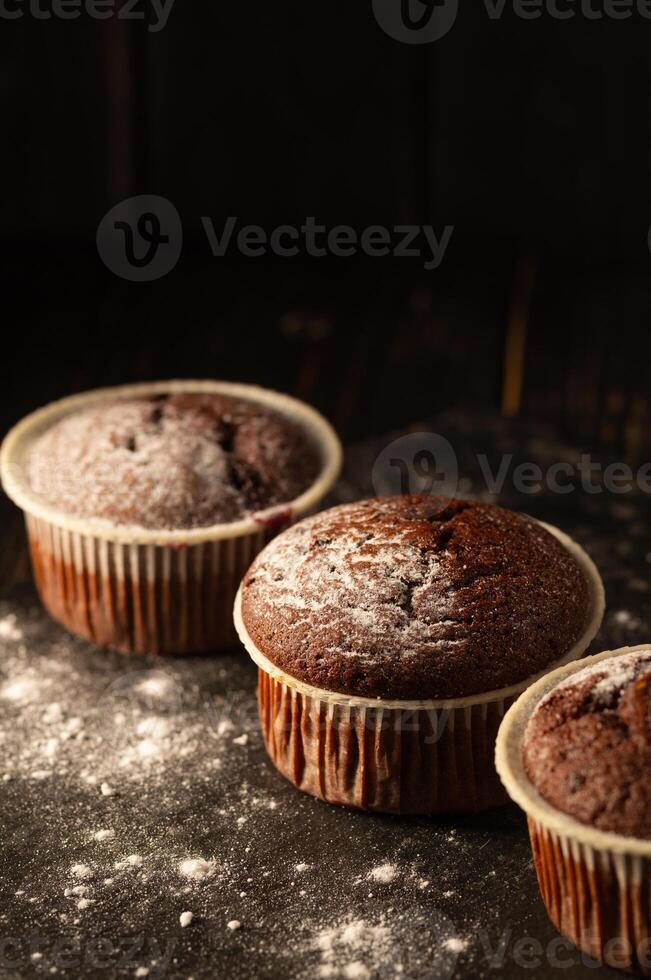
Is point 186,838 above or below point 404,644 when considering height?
below

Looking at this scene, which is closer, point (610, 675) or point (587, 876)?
point (587, 876)

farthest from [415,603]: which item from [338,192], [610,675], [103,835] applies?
[338,192]

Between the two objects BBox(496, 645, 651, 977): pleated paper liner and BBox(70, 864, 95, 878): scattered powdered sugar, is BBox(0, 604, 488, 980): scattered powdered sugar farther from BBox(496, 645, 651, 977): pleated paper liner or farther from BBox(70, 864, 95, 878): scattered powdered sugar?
BBox(496, 645, 651, 977): pleated paper liner

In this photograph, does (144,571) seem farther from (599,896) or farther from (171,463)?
(599,896)

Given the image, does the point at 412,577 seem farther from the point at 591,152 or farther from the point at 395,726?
the point at 591,152

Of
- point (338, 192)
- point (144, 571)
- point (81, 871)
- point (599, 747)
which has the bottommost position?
point (81, 871)

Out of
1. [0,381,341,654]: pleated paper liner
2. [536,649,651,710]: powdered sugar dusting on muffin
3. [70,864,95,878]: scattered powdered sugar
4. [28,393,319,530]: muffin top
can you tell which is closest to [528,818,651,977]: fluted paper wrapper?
[536,649,651,710]: powdered sugar dusting on muffin

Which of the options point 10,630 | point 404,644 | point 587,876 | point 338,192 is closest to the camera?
point 587,876

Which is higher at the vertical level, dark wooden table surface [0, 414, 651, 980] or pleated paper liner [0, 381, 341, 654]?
pleated paper liner [0, 381, 341, 654]
